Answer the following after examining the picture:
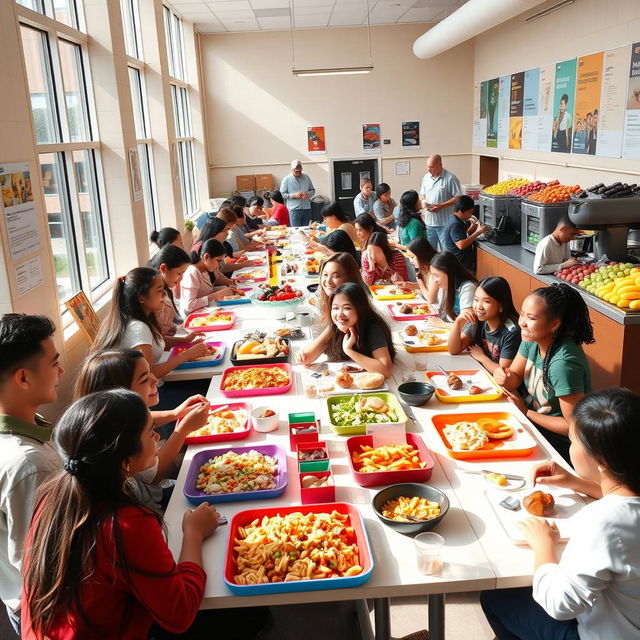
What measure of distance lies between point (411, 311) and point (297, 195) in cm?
679

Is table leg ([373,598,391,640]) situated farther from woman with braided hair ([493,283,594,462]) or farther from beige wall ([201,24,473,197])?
beige wall ([201,24,473,197])

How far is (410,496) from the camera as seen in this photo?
7.20ft

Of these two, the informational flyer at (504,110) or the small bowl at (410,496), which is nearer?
the small bowl at (410,496)

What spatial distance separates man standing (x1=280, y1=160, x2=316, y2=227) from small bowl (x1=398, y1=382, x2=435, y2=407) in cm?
819

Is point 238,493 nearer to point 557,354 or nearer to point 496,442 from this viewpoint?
point 496,442

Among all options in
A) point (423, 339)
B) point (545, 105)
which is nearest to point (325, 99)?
point (545, 105)

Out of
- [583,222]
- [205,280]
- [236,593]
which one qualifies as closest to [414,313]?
[583,222]

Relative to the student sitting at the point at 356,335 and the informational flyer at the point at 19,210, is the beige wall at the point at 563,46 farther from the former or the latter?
the informational flyer at the point at 19,210

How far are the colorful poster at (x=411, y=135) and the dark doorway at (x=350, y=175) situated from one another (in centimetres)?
68

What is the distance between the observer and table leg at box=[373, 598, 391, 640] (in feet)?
7.63

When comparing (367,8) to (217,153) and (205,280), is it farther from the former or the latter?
(205,280)

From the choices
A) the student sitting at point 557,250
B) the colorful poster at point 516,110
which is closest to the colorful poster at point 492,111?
the colorful poster at point 516,110

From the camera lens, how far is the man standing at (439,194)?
8516 mm

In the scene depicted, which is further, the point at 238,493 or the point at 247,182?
the point at 247,182
